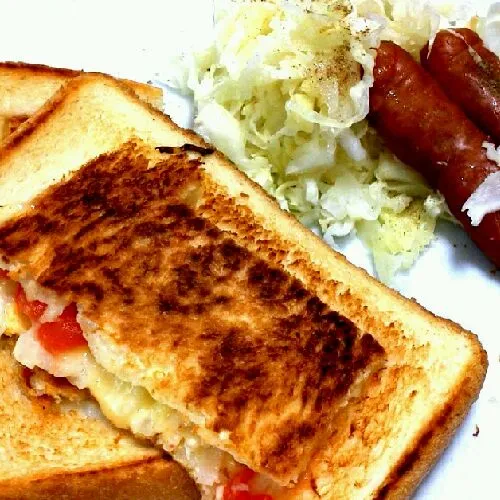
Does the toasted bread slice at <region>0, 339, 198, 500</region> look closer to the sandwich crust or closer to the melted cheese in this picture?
the melted cheese

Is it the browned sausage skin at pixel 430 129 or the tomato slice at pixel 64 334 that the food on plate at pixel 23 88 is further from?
the browned sausage skin at pixel 430 129

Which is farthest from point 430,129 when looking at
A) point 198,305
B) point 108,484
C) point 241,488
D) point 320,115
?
point 108,484

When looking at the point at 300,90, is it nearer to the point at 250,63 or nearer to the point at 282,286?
the point at 250,63

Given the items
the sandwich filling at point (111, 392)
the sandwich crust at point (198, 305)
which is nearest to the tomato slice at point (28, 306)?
the sandwich filling at point (111, 392)

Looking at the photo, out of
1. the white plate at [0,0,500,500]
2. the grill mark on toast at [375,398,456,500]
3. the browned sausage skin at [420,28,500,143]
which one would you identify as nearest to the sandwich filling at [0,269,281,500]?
the grill mark on toast at [375,398,456,500]

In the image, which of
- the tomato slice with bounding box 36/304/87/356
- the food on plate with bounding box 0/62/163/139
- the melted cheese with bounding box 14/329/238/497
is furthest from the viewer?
the food on plate with bounding box 0/62/163/139

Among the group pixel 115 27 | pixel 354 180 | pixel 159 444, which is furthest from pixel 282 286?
pixel 115 27

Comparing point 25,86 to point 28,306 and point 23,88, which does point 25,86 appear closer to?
point 23,88
